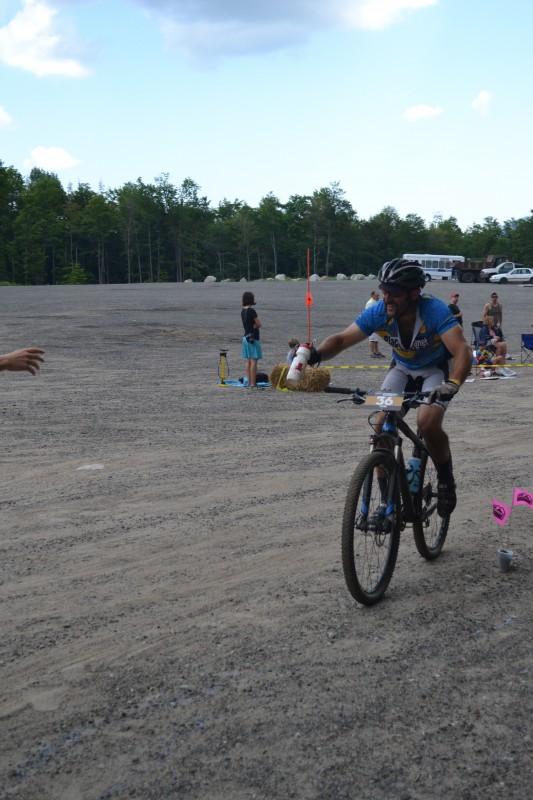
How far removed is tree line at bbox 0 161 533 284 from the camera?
120 m

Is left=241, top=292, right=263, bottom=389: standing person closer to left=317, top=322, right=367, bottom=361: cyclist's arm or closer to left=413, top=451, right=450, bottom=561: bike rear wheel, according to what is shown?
left=413, top=451, right=450, bottom=561: bike rear wheel

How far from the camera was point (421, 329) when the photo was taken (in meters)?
5.15

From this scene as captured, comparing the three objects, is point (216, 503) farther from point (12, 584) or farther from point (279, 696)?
point (279, 696)

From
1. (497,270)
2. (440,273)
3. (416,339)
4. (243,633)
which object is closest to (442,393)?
(416,339)

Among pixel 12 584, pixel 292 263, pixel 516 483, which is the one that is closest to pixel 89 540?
pixel 12 584

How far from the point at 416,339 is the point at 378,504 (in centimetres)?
106

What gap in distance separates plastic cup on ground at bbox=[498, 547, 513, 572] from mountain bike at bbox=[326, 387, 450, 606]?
65 cm

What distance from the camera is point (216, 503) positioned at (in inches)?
275

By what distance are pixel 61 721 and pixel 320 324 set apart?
1204 inches

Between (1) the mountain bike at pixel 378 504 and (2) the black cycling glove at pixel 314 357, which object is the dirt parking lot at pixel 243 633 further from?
(2) the black cycling glove at pixel 314 357

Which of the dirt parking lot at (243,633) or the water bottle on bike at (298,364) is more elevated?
the water bottle on bike at (298,364)

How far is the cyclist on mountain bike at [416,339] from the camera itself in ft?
16.4

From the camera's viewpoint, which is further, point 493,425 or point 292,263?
point 292,263

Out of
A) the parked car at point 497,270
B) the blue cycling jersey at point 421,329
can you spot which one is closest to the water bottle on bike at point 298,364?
the blue cycling jersey at point 421,329
